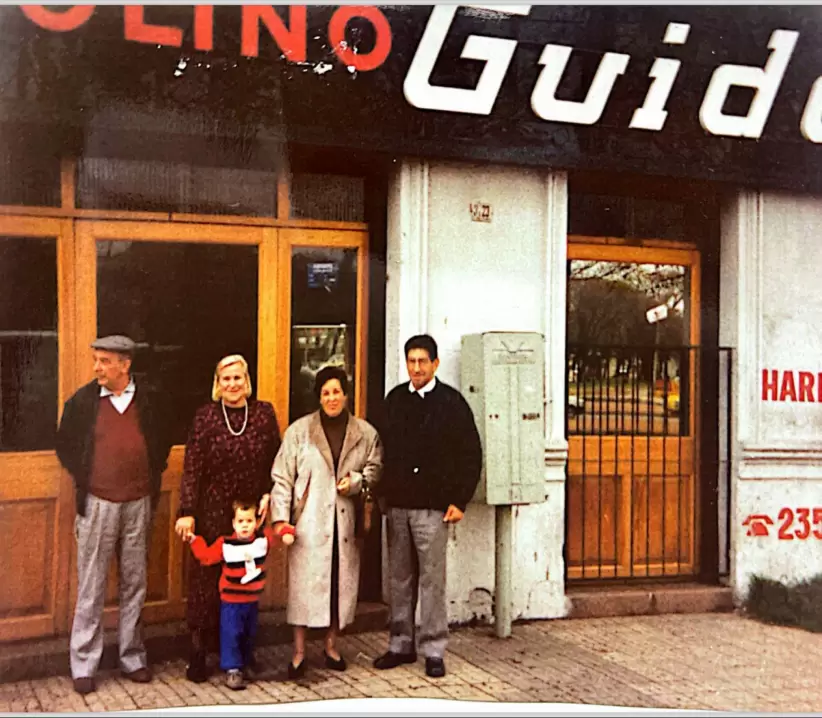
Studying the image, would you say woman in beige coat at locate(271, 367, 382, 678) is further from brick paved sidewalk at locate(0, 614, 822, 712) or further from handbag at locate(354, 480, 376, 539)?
brick paved sidewalk at locate(0, 614, 822, 712)

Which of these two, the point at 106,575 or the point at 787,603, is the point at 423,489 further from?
the point at 787,603

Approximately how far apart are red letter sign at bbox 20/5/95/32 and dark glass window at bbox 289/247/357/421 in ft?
Answer: 5.51

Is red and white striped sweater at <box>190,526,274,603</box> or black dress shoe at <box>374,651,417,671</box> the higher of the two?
red and white striped sweater at <box>190,526,274,603</box>

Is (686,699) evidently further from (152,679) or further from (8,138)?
(8,138)

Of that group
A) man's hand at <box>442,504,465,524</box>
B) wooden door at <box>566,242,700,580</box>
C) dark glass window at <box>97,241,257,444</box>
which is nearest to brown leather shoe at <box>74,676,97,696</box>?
dark glass window at <box>97,241,257,444</box>

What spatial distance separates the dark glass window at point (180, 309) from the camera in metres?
Answer: 4.98

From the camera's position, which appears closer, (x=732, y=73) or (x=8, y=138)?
(x=8, y=138)

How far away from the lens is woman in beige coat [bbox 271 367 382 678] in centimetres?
479

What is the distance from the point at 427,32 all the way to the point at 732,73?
80.4 inches

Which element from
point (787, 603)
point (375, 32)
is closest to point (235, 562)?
point (375, 32)

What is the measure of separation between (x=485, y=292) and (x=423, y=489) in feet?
4.62

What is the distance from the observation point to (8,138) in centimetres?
462

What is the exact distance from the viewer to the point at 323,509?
4.84 metres

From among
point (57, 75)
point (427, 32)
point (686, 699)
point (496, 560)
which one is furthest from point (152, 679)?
point (427, 32)
